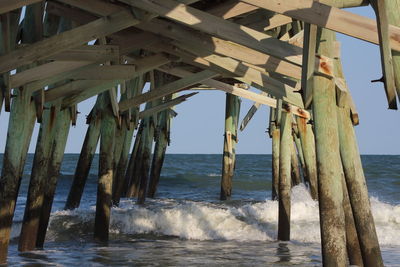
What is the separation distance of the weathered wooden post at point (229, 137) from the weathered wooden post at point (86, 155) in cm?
619

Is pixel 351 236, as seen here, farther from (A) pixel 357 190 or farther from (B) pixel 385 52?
(B) pixel 385 52

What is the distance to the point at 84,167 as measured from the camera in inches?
496

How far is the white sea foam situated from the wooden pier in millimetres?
1448

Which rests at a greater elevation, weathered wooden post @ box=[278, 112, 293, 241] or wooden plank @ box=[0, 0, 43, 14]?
wooden plank @ box=[0, 0, 43, 14]

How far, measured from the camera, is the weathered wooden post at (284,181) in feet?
35.7

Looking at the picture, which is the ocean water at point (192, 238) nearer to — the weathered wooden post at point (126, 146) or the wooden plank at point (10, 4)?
the weathered wooden post at point (126, 146)

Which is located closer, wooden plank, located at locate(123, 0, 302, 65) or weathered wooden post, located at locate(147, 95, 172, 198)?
wooden plank, located at locate(123, 0, 302, 65)

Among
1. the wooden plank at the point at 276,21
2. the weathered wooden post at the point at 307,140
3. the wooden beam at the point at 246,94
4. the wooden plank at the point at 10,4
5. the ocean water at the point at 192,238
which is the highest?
the wooden plank at the point at 276,21

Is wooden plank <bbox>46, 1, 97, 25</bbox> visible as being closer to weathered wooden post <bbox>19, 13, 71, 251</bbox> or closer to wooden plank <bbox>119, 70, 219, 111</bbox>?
weathered wooden post <bbox>19, 13, 71, 251</bbox>

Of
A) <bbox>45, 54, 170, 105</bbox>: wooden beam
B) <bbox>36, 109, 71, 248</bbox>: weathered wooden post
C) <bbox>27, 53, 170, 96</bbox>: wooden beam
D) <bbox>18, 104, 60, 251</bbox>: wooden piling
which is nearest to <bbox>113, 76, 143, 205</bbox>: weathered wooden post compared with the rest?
<bbox>27, 53, 170, 96</bbox>: wooden beam

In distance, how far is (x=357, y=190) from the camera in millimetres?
6352

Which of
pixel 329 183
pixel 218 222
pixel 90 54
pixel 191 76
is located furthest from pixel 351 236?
pixel 218 222

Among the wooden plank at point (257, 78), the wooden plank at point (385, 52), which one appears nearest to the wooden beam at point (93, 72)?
the wooden plank at point (257, 78)

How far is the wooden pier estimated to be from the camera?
571 cm
